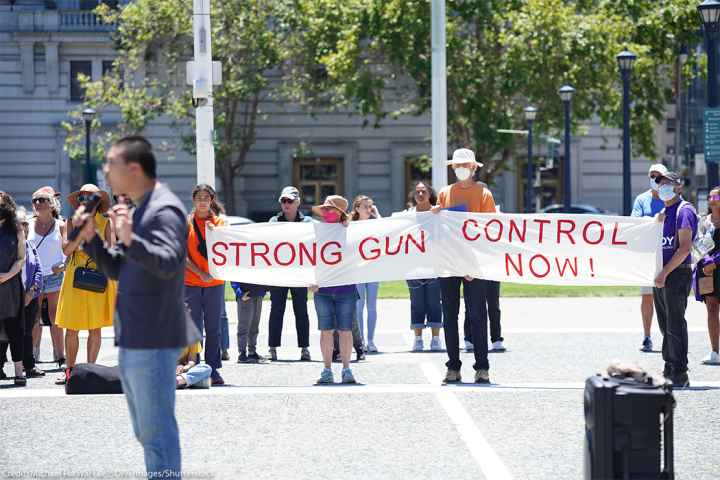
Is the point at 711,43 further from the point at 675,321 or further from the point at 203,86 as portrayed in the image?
the point at 675,321

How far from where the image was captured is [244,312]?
14.3 m

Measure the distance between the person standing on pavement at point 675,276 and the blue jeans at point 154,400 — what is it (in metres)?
6.31

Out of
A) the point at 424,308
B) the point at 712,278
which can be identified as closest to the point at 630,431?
the point at 712,278

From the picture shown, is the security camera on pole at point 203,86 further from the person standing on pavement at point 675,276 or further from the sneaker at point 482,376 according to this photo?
the person standing on pavement at point 675,276

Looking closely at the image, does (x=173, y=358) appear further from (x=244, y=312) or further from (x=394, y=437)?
(x=244, y=312)

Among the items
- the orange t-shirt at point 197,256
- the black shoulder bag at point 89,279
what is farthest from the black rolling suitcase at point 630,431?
the black shoulder bag at point 89,279

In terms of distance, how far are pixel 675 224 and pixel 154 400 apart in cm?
687

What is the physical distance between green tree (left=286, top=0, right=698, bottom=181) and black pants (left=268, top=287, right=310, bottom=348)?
79.7ft

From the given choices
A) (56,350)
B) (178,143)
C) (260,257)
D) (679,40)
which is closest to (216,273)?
(260,257)

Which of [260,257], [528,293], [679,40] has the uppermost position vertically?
[679,40]

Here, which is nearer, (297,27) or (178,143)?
(297,27)

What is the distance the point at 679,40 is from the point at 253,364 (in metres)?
30.0

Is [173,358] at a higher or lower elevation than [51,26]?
lower

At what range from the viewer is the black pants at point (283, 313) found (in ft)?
47.4
